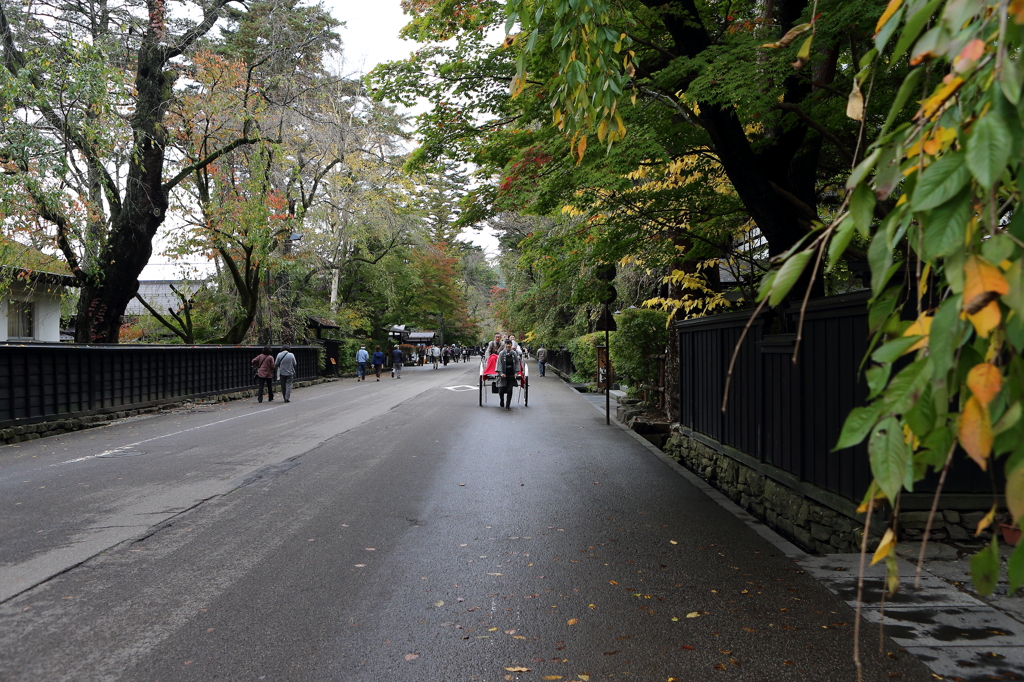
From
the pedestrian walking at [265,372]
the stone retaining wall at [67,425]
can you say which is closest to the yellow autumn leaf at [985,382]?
the stone retaining wall at [67,425]

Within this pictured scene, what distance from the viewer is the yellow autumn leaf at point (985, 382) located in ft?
4.34

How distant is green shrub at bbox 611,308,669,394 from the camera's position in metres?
16.5

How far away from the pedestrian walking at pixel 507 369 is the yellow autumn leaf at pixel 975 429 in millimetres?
18006

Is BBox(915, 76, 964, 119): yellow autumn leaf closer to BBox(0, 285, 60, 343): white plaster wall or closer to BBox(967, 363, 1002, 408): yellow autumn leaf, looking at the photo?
BBox(967, 363, 1002, 408): yellow autumn leaf

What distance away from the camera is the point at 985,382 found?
52.6 inches

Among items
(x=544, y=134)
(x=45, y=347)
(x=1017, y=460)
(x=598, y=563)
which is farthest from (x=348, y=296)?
(x=1017, y=460)

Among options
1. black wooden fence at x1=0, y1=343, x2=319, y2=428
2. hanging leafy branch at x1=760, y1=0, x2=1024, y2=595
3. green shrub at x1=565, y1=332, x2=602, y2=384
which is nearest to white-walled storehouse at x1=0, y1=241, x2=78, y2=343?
black wooden fence at x1=0, y1=343, x2=319, y2=428

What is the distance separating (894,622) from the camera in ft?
13.2

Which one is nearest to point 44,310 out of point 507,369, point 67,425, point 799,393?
point 67,425

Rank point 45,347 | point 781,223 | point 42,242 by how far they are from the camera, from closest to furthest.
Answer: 1. point 781,223
2. point 45,347
3. point 42,242

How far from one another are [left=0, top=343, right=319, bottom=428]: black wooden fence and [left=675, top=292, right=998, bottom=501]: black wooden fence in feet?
41.5

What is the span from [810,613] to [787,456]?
2.86 metres

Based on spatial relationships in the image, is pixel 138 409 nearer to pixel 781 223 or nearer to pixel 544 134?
pixel 544 134

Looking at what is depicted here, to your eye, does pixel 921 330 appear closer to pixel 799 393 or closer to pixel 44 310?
pixel 799 393
